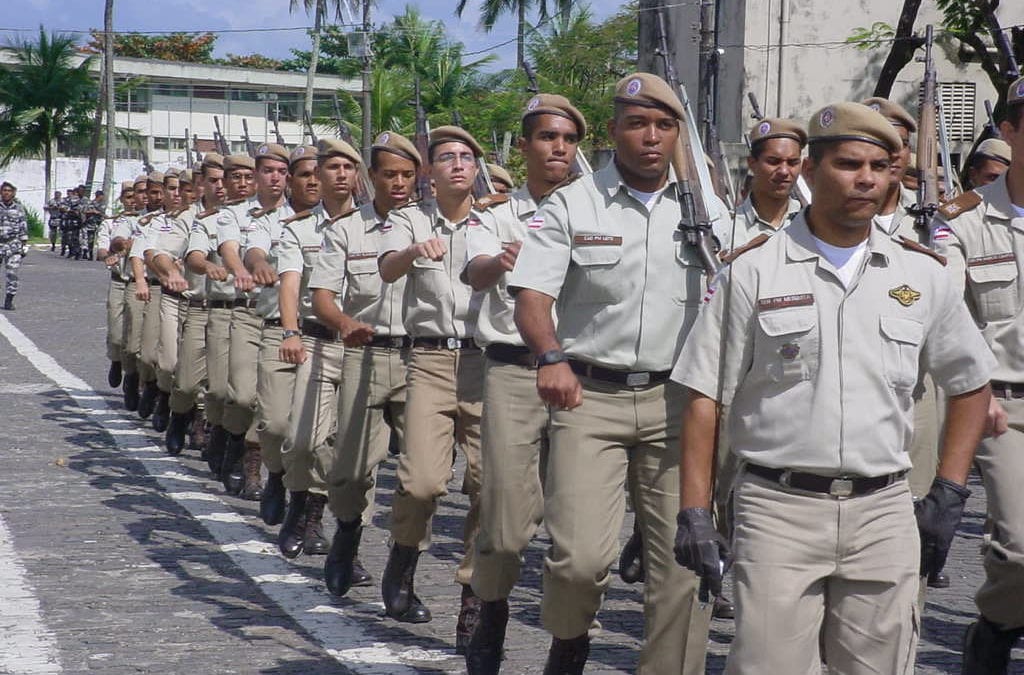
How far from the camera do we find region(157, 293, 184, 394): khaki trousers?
14578mm

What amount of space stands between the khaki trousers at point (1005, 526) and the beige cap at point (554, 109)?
2.19 meters

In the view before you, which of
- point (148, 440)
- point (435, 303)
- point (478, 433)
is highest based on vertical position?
point (435, 303)

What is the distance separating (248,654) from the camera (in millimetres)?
6941

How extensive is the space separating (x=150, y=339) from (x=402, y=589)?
8617 millimetres

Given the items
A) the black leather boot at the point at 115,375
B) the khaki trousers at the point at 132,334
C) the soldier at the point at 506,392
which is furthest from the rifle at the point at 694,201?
the black leather boot at the point at 115,375

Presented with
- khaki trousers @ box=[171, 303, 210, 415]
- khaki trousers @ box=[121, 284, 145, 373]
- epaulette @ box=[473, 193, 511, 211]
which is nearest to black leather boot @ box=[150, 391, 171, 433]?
khaki trousers @ box=[121, 284, 145, 373]

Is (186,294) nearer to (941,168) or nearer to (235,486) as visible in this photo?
(235,486)

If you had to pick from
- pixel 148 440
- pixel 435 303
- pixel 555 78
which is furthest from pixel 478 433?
pixel 555 78

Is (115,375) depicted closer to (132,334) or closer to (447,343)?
(132,334)

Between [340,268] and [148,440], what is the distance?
599 cm

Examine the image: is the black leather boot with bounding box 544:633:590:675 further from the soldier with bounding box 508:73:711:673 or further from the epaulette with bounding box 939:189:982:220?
the epaulette with bounding box 939:189:982:220

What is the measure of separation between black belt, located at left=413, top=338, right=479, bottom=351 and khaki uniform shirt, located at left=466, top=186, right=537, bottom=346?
1.79ft

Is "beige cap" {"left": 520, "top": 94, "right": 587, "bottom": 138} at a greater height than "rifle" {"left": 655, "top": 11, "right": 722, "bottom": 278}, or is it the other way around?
"beige cap" {"left": 520, "top": 94, "right": 587, "bottom": 138}

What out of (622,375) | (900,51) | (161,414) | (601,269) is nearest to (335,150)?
(601,269)
